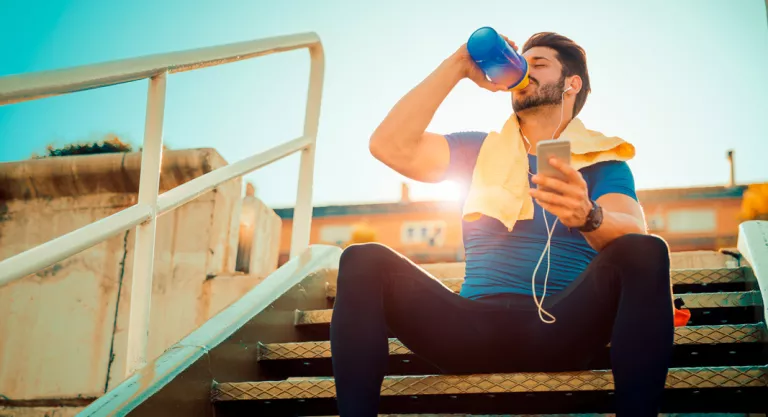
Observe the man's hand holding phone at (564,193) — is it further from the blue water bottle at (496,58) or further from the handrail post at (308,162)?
the handrail post at (308,162)

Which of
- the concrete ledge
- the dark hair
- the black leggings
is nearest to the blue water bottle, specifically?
the dark hair

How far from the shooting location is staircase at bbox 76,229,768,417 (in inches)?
57.3

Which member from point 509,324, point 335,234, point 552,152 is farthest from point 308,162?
point 335,234

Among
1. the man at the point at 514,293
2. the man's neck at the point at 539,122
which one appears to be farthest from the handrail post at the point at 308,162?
the man's neck at the point at 539,122

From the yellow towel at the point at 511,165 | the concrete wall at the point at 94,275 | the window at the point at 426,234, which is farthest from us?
the window at the point at 426,234

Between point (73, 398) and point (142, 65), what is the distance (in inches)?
68.8

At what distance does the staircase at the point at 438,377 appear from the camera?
1.46 m

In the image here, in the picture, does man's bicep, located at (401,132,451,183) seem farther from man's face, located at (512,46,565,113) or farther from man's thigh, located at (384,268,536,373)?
man's thigh, located at (384,268,536,373)

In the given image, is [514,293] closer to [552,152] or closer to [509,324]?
[509,324]

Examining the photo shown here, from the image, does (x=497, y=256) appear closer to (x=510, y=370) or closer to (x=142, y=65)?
(x=510, y=370)

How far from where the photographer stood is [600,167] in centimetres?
158

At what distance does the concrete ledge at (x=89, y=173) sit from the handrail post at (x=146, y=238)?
1441mm

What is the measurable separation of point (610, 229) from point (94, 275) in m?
2.32

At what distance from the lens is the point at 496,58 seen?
1543mm
